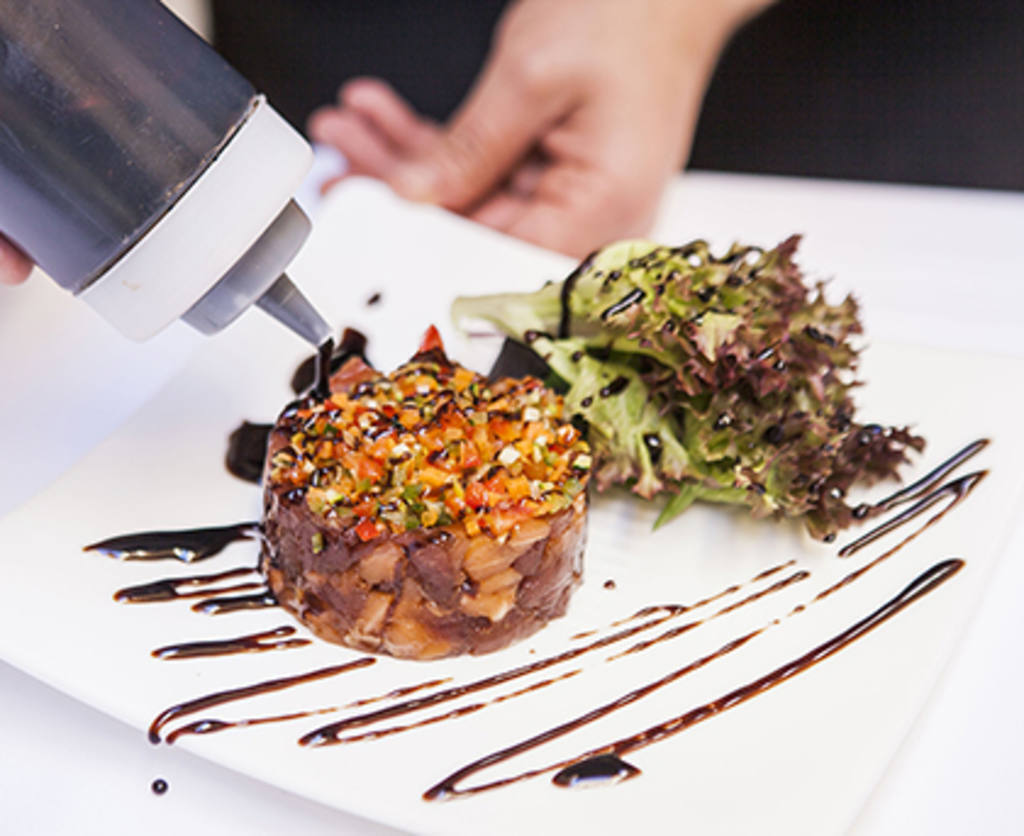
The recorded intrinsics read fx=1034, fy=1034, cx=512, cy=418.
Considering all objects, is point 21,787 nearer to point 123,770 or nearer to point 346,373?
point 123,770

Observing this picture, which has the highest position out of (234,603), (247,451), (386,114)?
(386,114)

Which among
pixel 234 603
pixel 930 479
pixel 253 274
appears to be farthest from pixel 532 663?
pixel 930 479

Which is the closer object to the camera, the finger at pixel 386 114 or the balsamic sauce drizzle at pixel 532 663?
the balsamic sauce drizzle at pixel 532 663

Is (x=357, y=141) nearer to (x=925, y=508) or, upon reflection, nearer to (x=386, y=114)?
(x=386, y=114)

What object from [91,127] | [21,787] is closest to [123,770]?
[21,787]

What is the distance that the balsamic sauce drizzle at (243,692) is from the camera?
5.40 feet

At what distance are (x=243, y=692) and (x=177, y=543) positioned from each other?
18.6 inches

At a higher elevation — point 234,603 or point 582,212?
point 582,212

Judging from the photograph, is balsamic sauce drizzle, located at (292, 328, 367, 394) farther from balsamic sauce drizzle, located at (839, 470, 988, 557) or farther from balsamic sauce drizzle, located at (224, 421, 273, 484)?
balsamic sauce drizzle, located at (839, 470, 988, 557)

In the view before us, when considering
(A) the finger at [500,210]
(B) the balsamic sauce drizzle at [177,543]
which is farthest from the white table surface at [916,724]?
(A) the finger at [500,210]

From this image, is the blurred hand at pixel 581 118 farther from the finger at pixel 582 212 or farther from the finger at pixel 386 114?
the finger at pixel 386 114

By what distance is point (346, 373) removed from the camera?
7.95 ft

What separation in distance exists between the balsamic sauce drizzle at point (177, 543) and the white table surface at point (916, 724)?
0.30 metres

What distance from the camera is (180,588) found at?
1.99m
